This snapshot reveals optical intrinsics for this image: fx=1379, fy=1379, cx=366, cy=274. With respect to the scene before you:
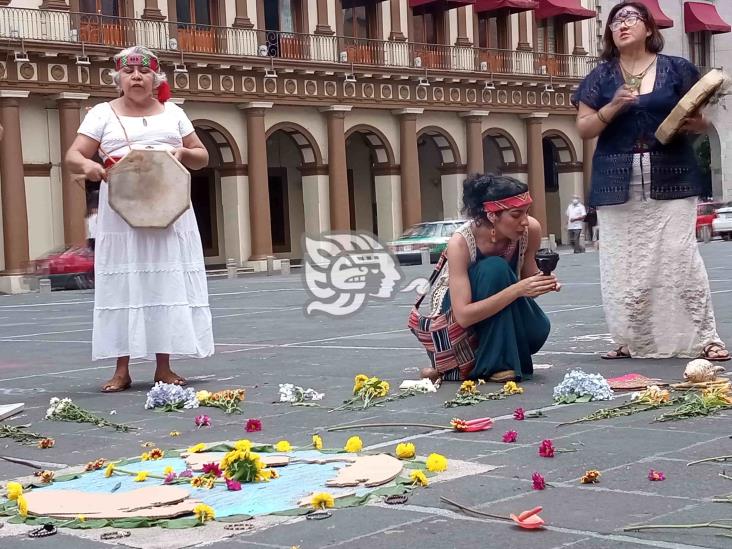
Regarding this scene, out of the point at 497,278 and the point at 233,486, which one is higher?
the point at 497,278

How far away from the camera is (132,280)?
7910mm

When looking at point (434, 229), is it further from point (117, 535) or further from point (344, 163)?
point (117, 535)

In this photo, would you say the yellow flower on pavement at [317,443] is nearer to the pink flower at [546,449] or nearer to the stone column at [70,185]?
the pink flower at [546,449]

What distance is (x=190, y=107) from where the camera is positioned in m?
35.4

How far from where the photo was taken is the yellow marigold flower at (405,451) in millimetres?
5023

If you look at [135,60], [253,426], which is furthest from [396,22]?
[253,426]

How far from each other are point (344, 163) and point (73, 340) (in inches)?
1056

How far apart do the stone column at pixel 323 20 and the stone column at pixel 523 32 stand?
8917mm

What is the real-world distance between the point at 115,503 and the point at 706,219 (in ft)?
138

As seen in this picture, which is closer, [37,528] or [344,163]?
[37,528]

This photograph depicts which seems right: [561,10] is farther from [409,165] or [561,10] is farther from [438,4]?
[409,165]

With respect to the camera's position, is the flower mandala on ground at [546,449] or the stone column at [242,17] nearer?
the flower mandala on ground at [546,449]

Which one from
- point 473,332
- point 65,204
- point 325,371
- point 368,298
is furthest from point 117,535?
point 65,204

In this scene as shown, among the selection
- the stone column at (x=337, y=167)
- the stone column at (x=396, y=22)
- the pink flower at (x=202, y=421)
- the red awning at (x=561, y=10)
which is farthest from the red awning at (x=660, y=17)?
the pink flower at (x=202, y=421)
